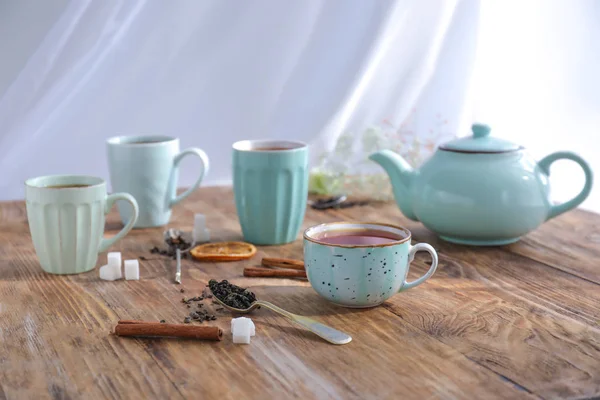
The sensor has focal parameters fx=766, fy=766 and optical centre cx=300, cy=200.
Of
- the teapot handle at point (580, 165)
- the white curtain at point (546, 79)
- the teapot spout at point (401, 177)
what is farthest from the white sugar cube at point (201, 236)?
the white curtain at point (546, 79)

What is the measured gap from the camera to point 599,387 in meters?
0.80

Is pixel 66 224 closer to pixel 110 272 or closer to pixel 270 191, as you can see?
pixel 110 272

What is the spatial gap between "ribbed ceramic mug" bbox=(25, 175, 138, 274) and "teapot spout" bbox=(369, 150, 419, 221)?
1.74 ft

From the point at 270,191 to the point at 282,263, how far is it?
178 mm

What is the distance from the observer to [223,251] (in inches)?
51.9

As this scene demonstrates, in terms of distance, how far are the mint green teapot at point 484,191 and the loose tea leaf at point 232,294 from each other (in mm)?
438

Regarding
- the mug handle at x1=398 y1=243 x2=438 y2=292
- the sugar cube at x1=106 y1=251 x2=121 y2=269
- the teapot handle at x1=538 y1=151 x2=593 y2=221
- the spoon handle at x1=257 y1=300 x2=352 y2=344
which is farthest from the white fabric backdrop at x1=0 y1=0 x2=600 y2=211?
the spoon handle at x1=257 y1=300 x2=352 y2=344

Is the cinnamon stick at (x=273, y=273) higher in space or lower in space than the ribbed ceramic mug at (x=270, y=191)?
lower

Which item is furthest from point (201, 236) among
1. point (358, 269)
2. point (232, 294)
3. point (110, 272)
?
point (358, 269)

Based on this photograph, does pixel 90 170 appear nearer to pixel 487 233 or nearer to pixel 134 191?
pixel 134 191

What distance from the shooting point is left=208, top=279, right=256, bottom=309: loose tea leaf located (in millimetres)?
1040

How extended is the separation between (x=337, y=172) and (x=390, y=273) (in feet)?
2.59

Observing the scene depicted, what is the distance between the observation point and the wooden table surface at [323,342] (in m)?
0.81

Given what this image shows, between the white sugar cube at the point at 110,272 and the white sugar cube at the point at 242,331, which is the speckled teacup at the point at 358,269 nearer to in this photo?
the white sugar cube at the point at 242,331
